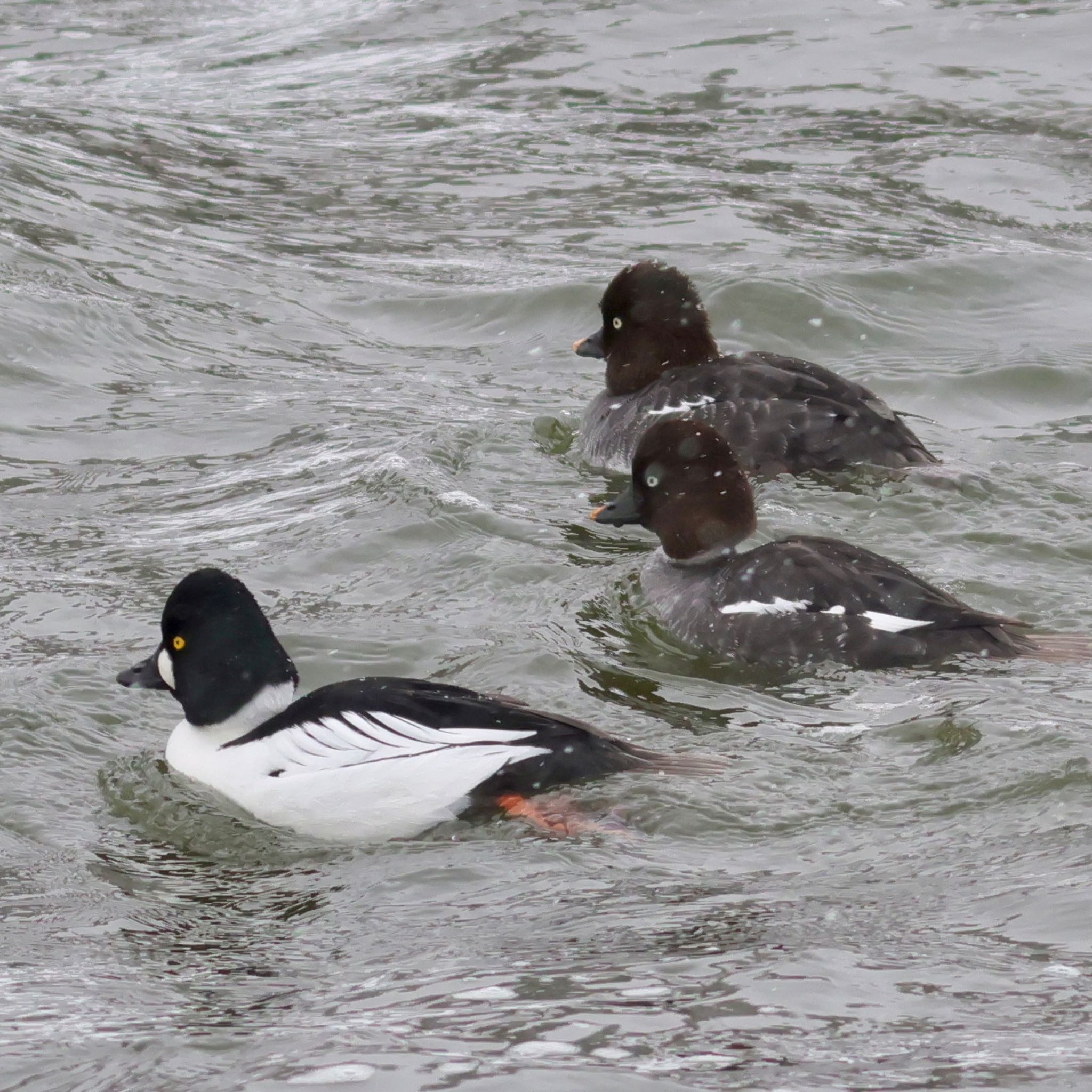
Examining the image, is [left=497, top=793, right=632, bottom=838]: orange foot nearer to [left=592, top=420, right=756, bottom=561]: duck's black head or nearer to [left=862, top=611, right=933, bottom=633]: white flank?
[left=862, top=611, right=933, bottom=633]: white flank

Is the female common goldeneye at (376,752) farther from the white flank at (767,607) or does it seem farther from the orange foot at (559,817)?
the white flank at (767,607)

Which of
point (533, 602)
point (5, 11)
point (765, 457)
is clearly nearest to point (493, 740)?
point (533, 602)

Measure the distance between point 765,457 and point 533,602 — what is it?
178 cm

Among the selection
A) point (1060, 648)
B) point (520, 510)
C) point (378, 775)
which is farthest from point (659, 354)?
point (378, 775)

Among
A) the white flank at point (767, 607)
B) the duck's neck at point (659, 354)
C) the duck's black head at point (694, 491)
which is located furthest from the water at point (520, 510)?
the duck's neck at point (659, 354)

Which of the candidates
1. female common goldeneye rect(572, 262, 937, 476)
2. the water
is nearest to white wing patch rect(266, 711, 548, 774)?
the water

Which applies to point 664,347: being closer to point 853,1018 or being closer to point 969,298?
point 969,298

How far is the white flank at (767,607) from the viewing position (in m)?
7.22

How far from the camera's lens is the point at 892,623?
22.9ft

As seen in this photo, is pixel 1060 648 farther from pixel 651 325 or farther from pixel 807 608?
pixel 651 325

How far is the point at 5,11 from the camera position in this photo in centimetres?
1839

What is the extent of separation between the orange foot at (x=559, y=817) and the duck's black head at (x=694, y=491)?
7.44 ft

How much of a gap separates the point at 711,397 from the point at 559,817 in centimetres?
400

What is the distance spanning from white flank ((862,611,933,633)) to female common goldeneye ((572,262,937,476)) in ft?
6.60
